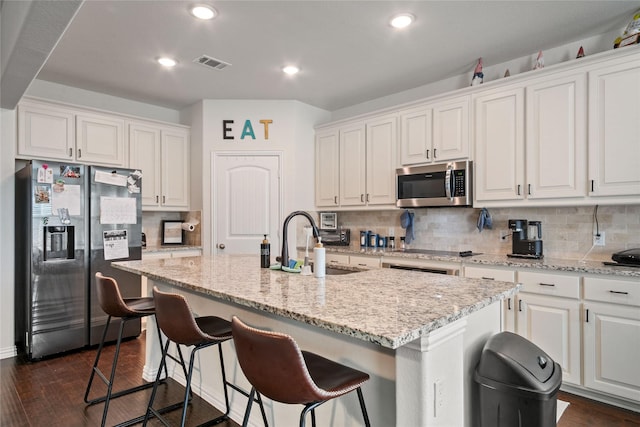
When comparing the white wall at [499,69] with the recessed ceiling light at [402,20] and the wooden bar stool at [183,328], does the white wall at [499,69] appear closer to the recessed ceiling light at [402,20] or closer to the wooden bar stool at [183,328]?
the recessed ceiling light at [402,20]

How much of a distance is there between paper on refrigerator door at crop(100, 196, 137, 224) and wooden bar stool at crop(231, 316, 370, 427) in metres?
2.90

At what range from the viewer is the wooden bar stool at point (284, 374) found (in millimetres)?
1140

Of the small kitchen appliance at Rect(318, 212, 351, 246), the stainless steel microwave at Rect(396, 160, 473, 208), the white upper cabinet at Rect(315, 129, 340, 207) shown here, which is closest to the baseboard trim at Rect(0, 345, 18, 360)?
the small kitchen appliance at Rect(318, 212, 351, 246)

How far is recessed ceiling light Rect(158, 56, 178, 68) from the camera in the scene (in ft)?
11.0

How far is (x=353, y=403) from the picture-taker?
154 cm

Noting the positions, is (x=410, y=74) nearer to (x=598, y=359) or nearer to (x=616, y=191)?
(x=616, y=191)

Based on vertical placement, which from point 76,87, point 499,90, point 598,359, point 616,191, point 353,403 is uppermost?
point 76,87

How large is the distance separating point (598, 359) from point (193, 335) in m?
2.56

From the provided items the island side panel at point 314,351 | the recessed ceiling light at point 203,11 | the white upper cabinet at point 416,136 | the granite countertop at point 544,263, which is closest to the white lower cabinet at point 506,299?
the granite countertop at point 544,263

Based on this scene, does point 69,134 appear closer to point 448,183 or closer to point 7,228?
point 7,228

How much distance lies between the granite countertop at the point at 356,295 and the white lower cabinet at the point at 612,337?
1151 mm

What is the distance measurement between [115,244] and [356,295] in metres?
2.99

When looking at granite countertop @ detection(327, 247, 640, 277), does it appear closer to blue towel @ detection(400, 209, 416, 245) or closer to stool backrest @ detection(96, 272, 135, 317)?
blue towel @ detection(400, 209, 416, 245)

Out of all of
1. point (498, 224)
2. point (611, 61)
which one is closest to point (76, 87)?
point (498, 224)
